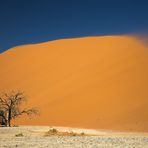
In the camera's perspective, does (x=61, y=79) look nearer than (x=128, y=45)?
Yes

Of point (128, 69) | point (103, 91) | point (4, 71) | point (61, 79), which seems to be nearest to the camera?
point (103, 91)

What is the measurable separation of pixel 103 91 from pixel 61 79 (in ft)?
27.3

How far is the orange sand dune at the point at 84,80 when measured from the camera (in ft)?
107

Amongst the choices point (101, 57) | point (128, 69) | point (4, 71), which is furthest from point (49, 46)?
point (128, 69)

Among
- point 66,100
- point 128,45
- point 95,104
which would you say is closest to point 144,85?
point 95,104

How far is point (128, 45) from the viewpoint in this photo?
51.9 metres

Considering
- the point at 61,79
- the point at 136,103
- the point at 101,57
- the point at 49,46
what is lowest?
the point at 136,103

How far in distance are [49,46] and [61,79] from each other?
16717 mm

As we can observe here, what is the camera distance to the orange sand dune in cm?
3269

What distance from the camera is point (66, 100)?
38.6 metres

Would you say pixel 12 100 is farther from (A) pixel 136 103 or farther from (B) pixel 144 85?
(B) pixel 144 85

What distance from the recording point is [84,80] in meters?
42.8

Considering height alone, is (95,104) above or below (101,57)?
below

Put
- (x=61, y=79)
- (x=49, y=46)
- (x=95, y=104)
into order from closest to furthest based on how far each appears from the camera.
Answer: (x=95, y=104) < (x=61, y=79) < (x=49, y=46)
